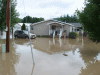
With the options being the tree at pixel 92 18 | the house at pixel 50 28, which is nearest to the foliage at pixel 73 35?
the house at pixel 50 28

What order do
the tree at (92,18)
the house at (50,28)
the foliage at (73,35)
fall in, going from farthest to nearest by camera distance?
the house at (50,28) < the foliage at (73,35) < the tree at (92,18)

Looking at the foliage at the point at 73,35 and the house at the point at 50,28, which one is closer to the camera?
the foliage at the point at 73,35

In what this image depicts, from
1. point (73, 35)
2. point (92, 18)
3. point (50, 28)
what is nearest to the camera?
point (92, 18)

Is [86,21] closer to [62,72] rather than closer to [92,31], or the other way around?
[92,31]

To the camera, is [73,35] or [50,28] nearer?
[73,35]

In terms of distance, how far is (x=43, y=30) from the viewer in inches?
955

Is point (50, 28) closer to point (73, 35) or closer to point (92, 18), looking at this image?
point (73, 35)

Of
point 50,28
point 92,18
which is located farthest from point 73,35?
point 92,18

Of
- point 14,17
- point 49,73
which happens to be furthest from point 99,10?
point 14,17

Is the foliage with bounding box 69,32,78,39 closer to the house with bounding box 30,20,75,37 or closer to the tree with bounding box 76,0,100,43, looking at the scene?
the house with bounding box 30,20,75,37

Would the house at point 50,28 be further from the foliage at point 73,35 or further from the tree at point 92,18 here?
the tree at point 92,18

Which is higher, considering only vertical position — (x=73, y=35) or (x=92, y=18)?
(x=92, y=18)

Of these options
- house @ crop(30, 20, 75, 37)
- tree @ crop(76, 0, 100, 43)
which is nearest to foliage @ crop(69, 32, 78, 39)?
house @ crop(30, 20, 75, 37)

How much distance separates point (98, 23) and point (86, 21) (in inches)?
30.4
